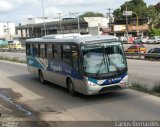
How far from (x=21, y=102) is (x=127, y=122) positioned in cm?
610

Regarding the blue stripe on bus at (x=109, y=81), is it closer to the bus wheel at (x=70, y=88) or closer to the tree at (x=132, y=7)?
the bus wheel at (x=70, y=88)

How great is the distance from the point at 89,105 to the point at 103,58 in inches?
74.6

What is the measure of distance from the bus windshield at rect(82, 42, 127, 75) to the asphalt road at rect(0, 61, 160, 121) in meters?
1.13

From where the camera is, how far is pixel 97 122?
36.2 ft

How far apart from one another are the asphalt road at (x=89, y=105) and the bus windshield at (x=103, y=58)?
3.70ft

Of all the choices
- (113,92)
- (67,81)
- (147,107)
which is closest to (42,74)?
(67,81)

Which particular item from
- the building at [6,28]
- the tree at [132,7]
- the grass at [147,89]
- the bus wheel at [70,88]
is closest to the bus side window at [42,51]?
the bus wheel at [70,88]

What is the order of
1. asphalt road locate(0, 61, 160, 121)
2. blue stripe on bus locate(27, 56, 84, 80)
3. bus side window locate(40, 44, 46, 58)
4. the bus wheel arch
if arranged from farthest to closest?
bus side window locate(40, 44, 46, 58)
the bus wheel arch
blue stripe on bus locate(27, 56, 84, 80)
asphalt road locate(0, 61, 160, 121)

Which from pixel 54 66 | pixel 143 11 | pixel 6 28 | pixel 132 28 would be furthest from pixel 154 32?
pixel 6 28

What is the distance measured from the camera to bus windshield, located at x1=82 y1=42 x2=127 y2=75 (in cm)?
1452

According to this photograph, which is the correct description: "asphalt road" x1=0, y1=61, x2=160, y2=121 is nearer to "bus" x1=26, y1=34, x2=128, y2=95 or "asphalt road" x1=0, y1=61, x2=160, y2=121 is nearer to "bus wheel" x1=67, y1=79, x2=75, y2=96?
"bus wheel" x1=67, y1=79, x2=75, y2=96

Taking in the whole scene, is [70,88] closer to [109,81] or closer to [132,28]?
[109,81]

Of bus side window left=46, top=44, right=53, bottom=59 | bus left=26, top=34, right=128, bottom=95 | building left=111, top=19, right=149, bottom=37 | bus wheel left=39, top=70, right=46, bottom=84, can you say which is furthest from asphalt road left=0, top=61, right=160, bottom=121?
building left=111, top=19, right=149, bottom=37

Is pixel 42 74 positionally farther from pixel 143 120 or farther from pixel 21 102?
pixel 143 120
